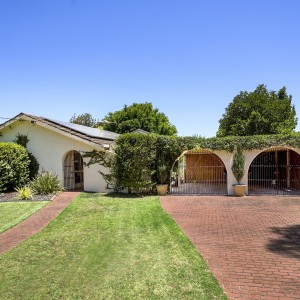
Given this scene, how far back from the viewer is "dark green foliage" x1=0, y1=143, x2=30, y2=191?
15312mm

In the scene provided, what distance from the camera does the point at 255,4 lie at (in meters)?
10.1

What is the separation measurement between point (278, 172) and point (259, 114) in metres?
17.2

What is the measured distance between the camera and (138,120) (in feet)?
124

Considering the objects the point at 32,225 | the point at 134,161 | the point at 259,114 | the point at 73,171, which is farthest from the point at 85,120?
the point at 32,225

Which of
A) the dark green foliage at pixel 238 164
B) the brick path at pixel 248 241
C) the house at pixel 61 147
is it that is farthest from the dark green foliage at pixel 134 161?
the dark green foliage at pixel 238 164

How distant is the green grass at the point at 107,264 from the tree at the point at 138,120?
28.2m

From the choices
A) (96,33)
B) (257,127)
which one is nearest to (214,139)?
(96,33)

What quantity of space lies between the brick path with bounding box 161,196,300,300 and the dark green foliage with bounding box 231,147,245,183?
7.89 feet

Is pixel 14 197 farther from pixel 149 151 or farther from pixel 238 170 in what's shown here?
pixel 238 170

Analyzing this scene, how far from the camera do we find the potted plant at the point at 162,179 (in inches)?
628

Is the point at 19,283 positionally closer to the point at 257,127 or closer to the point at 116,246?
the point at 116,246

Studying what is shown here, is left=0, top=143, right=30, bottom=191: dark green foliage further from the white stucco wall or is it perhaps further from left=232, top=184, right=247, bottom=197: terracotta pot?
left=232, top=184, right=247, bottom=197: terracotta pot

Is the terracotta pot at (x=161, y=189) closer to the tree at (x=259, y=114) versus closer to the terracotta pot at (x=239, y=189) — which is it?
the terracotta pot at (x=239, y=189)

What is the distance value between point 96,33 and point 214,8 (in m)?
5.29
